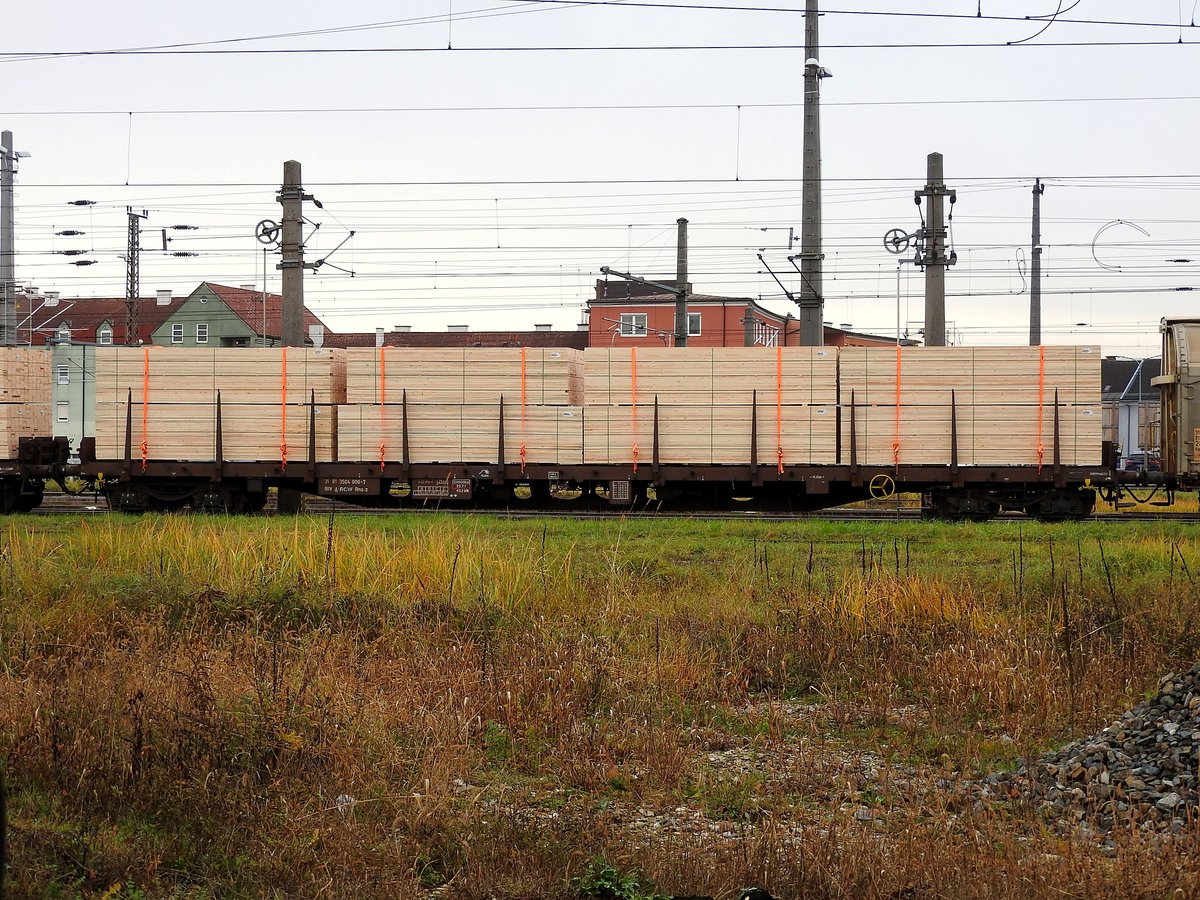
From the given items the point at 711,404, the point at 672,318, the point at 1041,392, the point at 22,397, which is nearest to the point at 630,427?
the point at 711,404

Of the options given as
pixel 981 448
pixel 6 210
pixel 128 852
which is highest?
pixel 6 210

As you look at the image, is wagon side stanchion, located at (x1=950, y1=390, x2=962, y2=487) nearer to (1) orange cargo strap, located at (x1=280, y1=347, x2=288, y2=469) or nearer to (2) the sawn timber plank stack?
(2) the sawn timber plank stack

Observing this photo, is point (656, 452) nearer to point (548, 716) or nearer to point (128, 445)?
point (128, 445)

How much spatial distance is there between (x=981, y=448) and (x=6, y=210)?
2521 centimetres

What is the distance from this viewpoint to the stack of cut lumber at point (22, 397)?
22.3m

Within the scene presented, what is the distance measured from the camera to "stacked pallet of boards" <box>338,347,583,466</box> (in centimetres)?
1988

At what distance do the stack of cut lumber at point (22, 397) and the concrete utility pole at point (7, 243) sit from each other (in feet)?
17.3

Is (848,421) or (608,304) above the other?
(608,304)

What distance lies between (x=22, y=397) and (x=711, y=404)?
14.1 meters

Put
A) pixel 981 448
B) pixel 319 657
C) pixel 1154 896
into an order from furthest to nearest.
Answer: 1. pixel 981 448
2. pixel 319 657
3. pixel 1154 896

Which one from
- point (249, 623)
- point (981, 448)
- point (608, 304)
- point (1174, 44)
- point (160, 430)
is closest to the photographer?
point (249, 623)

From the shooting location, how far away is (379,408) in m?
20.1

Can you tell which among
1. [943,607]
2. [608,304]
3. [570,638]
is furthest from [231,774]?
[608,304]

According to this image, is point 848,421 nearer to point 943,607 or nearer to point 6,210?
point 943,607
